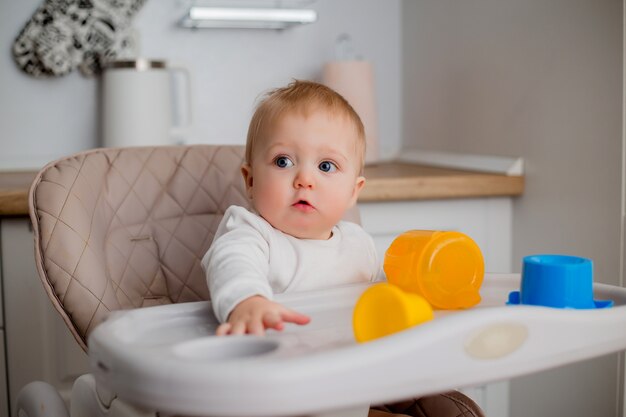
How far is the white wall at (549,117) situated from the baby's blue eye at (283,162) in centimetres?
66

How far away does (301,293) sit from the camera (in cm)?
88

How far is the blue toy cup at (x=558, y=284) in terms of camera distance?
0.77m

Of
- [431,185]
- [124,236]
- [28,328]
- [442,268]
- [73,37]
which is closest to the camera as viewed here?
[442,268]

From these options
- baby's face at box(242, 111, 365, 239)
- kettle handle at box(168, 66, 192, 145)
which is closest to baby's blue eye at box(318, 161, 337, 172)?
baby's face at box(242, 111, 365, 239)

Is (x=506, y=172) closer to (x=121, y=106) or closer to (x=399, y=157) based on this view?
(x=399, y=157)

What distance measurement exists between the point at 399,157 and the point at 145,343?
4.81 ft

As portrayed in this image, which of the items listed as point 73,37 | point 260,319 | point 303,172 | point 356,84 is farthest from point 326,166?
point 73,37

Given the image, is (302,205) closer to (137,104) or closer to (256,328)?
(256,328)

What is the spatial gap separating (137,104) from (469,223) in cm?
76

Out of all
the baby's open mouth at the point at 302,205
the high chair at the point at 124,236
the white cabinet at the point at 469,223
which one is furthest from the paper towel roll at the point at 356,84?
the baby's open mouth at the point at 302,205

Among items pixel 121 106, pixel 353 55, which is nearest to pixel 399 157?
pixel 353 55

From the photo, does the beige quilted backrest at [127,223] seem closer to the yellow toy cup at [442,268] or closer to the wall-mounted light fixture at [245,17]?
the yellow toy cup at [442,268]

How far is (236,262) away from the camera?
88cm

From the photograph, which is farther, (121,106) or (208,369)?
(121,106)
